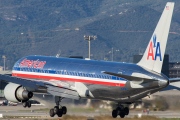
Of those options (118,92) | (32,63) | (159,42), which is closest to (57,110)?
(118,92)

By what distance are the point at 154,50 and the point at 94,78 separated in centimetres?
812

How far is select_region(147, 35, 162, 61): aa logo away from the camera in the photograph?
284ft

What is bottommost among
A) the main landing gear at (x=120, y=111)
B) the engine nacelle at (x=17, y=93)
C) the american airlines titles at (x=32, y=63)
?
the main landing gear at (x=120, y=111)

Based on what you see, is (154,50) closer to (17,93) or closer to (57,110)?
(57,110)

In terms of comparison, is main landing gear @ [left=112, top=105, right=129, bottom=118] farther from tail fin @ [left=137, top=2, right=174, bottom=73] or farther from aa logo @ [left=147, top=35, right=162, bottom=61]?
aa logo @ [left=147, top=35, right=162, bottom=61]

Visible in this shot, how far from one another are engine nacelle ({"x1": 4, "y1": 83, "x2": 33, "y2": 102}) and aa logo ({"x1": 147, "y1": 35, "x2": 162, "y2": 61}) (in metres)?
14.4

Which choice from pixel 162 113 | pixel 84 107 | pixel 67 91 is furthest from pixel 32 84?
pixel 162 113

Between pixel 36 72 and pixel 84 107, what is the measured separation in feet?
25.0

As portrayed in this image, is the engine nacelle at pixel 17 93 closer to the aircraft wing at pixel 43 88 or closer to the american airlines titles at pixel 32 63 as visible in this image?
the aircraft wing at pixel 43 88

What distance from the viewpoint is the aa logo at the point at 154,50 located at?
86.6 m

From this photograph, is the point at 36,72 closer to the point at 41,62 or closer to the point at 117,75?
the point at 41,62

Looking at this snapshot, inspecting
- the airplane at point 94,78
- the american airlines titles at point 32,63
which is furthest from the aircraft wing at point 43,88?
the american airlines titles at point 32,63

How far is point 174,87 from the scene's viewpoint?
95.5 meters

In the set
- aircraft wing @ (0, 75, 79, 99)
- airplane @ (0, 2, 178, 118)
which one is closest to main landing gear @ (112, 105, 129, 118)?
airplane @ (0, 2, 178, 118)
